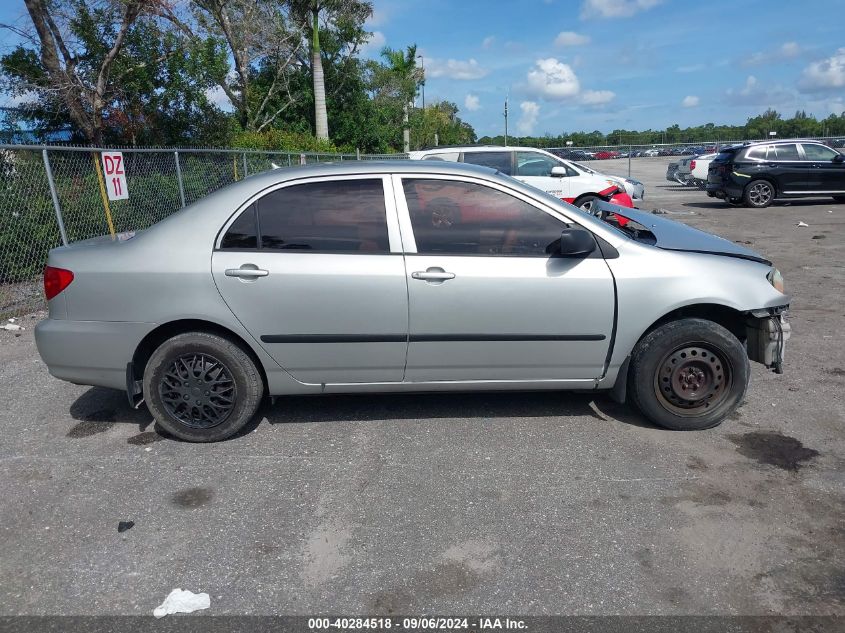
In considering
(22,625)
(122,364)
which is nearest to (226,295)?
(122,364)

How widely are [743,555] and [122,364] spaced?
11.7 feet

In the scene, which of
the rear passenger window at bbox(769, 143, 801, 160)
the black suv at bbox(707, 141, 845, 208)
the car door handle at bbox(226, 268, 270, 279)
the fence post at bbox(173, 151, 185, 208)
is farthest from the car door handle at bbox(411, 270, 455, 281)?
the rear passenger window at bbox(769, 143, 801, 160)

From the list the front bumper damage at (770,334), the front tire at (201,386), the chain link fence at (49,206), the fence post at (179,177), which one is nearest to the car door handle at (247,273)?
the front tire at (201,386)

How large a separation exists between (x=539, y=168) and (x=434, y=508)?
1082cm

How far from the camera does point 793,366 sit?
5.26 meters

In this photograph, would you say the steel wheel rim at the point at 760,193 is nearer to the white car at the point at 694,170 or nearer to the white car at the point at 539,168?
the white car at the point at 694,170

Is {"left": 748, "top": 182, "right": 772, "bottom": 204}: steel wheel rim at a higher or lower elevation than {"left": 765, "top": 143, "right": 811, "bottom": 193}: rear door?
lower

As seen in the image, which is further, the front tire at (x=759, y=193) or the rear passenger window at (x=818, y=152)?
the front tire at (x=759, y=193)

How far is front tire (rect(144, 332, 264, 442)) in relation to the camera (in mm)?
3932

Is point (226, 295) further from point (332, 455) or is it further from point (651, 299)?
point (651, 299)

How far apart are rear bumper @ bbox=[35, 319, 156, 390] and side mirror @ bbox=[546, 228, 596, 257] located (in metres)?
2.51

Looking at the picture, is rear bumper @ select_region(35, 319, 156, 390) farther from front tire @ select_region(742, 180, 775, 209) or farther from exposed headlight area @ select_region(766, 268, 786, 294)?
front tire @ select_region(742, 180, 775, 209)

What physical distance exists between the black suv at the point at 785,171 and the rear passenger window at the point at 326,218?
16.1 m

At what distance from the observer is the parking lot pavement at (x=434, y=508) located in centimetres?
270
